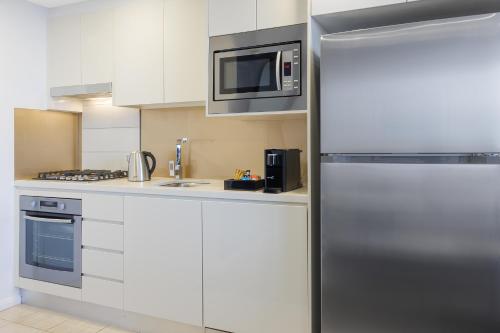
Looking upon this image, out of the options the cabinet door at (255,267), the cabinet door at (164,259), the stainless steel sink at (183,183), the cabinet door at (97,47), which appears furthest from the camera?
the cabinet door at (97,47)

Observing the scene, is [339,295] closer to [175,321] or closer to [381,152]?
[381,152]

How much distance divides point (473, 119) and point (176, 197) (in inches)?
60.9

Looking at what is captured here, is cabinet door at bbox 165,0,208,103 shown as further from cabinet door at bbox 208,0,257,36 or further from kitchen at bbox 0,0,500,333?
cabinet door at bbox 208,0,257,36

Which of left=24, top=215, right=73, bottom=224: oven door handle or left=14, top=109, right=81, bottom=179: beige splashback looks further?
left=14, top=109, right=81, bottom=179: beige splashback

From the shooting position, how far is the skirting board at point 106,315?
233cm

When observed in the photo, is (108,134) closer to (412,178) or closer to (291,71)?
(291,71)

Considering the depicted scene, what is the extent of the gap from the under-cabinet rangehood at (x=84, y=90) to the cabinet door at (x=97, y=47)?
0.04m

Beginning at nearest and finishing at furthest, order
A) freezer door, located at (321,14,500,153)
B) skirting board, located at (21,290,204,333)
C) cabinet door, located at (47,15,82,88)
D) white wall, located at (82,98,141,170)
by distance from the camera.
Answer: freezer door, located at (321,14,500,153) → skirting board, located at (21,290,204,333) → cabinet door, located at (47,15,82,88) → white wall, located at (82,98,141,170)

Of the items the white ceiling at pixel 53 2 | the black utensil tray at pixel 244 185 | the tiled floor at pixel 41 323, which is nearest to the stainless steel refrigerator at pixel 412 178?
the black utensil tray at pixel 244 185

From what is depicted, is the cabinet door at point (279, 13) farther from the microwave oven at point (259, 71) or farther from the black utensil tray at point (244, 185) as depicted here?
the black utensil tray at point (244, 185)

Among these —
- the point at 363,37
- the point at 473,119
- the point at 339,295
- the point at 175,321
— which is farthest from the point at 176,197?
the point at 473,119

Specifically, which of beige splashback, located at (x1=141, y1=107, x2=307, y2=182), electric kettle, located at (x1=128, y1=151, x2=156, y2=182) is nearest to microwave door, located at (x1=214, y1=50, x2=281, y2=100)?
beige splashback, located at (x1=141, y1=107, x2=307, y2=182)

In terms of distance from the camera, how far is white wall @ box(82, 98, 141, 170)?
316 cm

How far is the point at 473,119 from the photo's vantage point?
145cm
